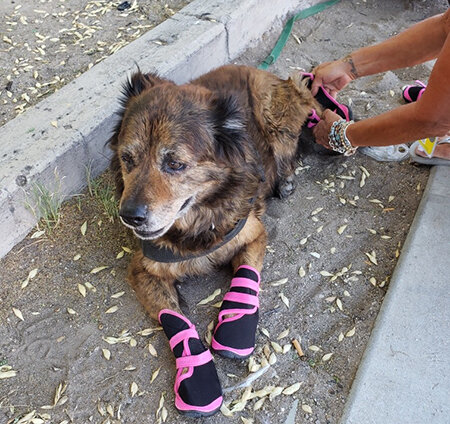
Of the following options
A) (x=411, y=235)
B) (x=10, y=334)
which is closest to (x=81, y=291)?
(x=10, y=334)

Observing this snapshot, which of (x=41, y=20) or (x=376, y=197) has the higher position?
(x=41, y=20)

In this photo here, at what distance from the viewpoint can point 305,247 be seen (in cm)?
310

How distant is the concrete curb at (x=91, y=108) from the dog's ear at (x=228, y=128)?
108cm

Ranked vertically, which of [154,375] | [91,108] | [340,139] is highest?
[91,108]

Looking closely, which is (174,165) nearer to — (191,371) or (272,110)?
(191,371)

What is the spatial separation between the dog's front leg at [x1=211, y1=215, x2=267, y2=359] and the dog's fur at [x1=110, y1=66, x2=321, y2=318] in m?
0.01

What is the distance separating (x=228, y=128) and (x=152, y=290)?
3.11ft

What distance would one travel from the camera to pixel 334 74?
3.62 metres

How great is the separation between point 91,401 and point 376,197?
2130mm

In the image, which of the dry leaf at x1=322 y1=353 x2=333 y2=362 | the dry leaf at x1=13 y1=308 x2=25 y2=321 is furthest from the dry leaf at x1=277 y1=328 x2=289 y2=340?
the dry leaf at x1=13 y1=308 x2=25 y2=321

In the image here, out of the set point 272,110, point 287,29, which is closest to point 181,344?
point 272,110

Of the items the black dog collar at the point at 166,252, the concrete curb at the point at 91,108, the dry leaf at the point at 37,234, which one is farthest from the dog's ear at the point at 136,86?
the dry leaf at the point at 37,234

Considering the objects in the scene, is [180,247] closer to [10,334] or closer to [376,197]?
[10,334]

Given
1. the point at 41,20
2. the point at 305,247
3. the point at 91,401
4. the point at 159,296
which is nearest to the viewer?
the point at 91,401
